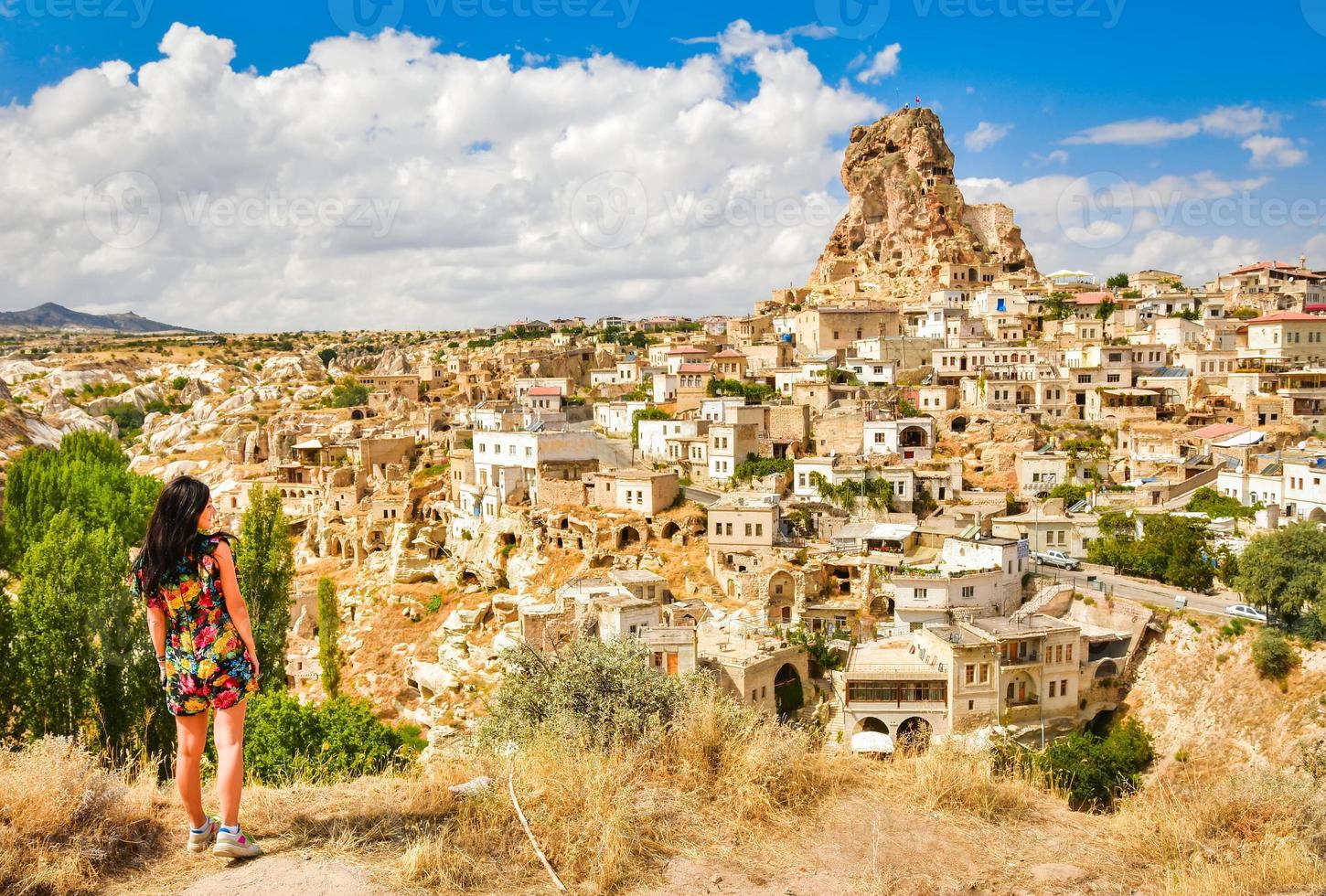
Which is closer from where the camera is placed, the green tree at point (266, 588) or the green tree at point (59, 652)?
the green tree at point (59, 652)

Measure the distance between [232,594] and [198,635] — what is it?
0.32 metres

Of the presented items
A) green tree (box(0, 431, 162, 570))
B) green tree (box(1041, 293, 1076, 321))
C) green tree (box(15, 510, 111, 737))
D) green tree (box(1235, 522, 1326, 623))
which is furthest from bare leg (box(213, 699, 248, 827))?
green tree (box(1041, 293, 1076, 321))

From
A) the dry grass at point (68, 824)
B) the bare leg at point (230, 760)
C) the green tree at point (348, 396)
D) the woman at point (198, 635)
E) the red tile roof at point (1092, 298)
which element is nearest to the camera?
the dry grass at point (68, 824)

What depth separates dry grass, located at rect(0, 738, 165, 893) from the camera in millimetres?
5316

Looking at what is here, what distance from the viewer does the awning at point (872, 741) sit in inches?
738

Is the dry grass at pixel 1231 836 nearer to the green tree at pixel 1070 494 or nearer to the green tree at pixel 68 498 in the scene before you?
the green tree at pixel 1070 494

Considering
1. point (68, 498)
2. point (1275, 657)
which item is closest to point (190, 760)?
point (1275, 657)

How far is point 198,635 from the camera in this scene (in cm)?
556

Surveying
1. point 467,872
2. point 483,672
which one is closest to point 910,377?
point 483,672

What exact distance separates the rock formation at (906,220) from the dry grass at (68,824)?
67.9m

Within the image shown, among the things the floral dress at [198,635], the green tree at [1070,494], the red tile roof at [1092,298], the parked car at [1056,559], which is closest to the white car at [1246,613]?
the parked car at [1056,559]

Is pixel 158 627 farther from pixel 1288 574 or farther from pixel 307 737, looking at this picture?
pixel 1288 574

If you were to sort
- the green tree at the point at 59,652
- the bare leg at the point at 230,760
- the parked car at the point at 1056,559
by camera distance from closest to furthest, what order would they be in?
the bare leg at the point at 230,760, the green tree at the point at 59,652, the parked car at the point at 1056,559

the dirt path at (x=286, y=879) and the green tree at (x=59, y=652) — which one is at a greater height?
the dirt path at (x=286, y=879)
